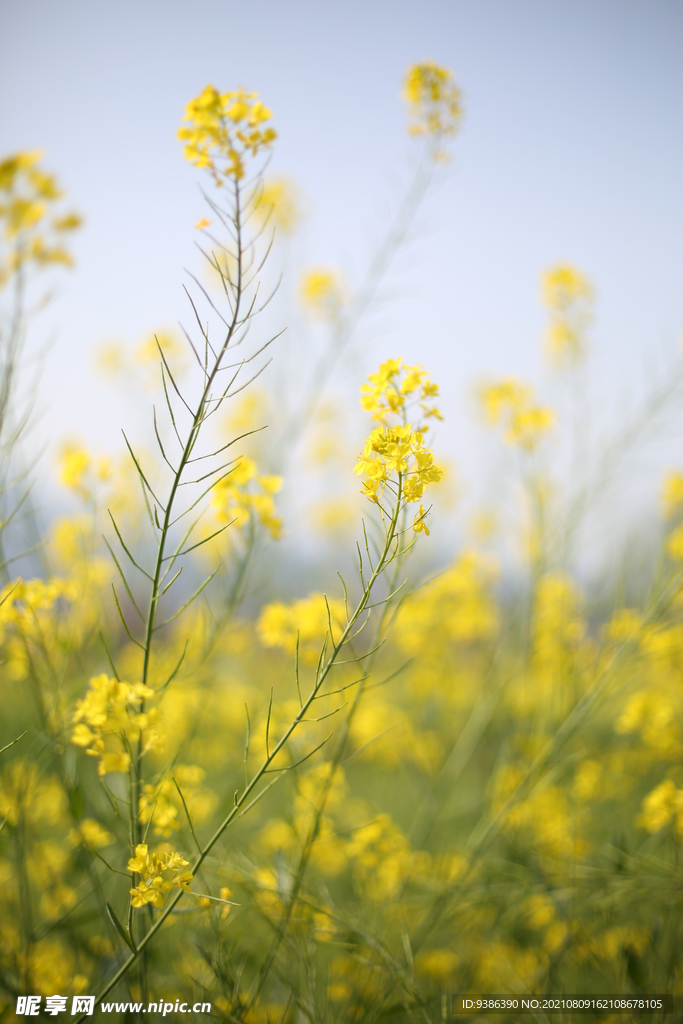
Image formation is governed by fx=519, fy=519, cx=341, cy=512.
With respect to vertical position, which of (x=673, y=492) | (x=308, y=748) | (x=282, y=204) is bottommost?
(x=308, y=748)

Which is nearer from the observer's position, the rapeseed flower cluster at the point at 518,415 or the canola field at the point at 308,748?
the canola field at the point at 308,748

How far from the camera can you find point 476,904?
1.71 m

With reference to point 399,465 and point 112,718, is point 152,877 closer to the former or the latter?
point 112,718

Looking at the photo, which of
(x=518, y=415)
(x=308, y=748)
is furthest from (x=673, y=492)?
(x=308, y=748)

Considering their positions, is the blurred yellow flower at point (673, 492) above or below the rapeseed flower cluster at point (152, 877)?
above

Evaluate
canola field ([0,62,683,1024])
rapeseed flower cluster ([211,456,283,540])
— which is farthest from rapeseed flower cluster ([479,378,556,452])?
rapeseed flower cluster ([211,456,283,540])

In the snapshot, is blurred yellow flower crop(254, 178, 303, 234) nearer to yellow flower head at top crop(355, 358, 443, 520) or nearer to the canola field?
the canola field

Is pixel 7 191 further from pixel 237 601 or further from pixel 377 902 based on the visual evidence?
pixel 377 902

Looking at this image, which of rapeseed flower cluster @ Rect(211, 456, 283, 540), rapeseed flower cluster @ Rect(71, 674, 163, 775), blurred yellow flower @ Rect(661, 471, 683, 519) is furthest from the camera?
blurred yellow flower @ Rect(661, 471, 683, 519)

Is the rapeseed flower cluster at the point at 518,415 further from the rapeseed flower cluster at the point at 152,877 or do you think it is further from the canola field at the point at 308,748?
the rapeseed flower cluster at the point at 152,877

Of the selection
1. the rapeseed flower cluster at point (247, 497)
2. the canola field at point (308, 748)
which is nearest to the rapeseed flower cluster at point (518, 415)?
the canola field at point (308, 748)

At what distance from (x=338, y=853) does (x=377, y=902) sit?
0.43 metres

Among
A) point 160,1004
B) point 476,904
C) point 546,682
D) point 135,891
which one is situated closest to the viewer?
point 135,891

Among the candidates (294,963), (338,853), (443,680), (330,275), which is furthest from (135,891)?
(330,275)
